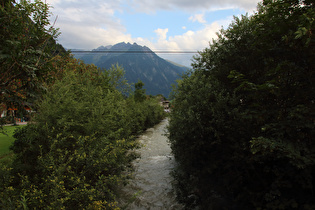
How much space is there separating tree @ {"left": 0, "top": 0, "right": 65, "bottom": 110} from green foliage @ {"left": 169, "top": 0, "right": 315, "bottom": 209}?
324 cm

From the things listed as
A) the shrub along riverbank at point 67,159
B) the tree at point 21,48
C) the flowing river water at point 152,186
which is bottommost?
the flowing river water at point 152,186

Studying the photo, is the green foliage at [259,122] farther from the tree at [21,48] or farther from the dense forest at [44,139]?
the tree at [21,48]

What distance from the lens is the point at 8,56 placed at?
282cm

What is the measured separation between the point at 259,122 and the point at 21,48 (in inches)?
172

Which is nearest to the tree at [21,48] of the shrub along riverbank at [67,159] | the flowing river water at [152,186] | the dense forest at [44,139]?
the dense forest at [44,139]

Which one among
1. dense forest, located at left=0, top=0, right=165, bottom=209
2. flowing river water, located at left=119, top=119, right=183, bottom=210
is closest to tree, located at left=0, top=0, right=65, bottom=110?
dense forest, located at left=0, top=0, right=165, bottom=209

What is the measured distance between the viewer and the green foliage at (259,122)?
8.26 ft

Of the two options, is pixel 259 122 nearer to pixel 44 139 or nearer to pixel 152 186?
pixel 152 186

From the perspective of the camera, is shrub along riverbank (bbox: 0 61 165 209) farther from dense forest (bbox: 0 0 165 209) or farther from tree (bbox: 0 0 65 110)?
tree (bbox: 0 0 65 110)

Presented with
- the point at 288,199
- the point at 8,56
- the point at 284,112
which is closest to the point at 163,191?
the point at 288,199

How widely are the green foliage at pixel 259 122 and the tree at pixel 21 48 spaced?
3238 millimetres

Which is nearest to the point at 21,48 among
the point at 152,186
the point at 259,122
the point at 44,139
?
the point at 44,139

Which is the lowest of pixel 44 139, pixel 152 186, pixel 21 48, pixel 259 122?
pixel 152 186

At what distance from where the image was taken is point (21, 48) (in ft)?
10.3
